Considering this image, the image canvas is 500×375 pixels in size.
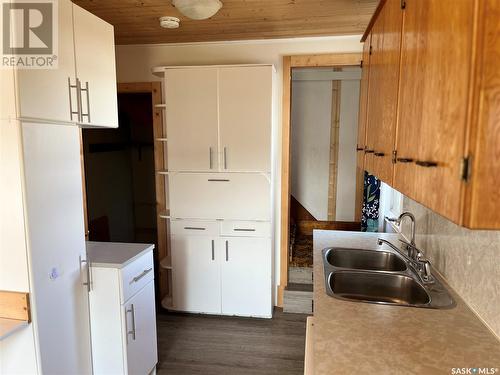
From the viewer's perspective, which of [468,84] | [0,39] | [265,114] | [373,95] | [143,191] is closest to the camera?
[468,84]

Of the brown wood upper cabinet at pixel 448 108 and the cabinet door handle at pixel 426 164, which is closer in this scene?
the brown wood upper cabinet at pixel 448 108

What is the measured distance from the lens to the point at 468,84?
72 centimetres

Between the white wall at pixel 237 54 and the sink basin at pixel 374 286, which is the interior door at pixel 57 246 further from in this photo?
the white wall at pixel 237 54

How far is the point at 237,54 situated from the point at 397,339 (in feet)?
9.03

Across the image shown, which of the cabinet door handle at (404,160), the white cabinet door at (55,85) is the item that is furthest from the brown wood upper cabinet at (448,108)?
the white cabinet door at (55,85)

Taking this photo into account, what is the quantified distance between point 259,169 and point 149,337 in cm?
155

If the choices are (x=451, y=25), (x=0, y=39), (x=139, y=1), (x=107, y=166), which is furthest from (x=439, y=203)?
(x=107, y=166)

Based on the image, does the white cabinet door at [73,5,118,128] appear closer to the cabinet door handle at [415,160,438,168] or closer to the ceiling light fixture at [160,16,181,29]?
the ceiling light fixture at [160,16,181,29]

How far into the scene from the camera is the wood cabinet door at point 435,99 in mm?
754

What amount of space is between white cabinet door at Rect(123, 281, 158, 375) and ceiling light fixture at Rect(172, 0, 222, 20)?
69.7 inches

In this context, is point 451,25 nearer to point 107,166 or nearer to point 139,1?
point 139,1

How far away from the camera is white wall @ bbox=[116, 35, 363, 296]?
3.08 m

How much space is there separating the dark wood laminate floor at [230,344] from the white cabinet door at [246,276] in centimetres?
15

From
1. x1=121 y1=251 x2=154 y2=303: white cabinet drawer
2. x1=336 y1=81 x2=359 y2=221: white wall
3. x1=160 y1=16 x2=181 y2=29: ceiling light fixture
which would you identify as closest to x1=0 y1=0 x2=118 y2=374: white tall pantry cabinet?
x1=121 y1=251 x2=154 y2=303: white cabinet drawer
